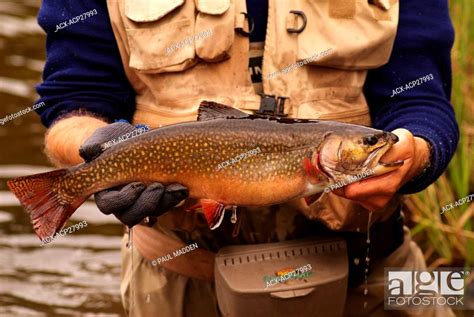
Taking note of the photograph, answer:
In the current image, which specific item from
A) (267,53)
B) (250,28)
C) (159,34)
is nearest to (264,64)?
(267,53)

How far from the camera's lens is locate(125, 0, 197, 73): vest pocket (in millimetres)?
3721

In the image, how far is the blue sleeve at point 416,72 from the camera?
3863 mm

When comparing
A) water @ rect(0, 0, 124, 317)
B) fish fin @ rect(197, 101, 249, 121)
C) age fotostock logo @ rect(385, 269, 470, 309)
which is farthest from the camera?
water @ rect(0, 0, 124, 317)

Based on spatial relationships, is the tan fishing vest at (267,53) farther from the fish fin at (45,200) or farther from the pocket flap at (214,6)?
the fish fin at (45,200)

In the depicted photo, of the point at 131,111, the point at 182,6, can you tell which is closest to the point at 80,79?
the point at 131,111

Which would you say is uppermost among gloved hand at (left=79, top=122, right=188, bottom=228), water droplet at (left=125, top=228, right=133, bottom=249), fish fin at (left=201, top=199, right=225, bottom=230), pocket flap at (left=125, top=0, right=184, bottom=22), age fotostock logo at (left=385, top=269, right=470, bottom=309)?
pocket flap at (left=125, top=0, right=184, bottom=22)

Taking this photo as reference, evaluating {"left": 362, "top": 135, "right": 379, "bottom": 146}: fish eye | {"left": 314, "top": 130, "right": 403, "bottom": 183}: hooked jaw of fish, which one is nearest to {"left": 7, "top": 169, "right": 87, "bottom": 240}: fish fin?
{"left": 314, "top": 130, "right": 403, "bottom": 183}: hooked jaw of fish

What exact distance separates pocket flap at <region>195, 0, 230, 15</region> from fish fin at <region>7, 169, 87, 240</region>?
80 centimetres

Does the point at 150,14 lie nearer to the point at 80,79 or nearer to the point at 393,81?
the point at 80,79

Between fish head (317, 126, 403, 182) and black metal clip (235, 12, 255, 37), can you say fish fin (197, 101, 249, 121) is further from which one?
black metal clip (235, 12, 255, 37)

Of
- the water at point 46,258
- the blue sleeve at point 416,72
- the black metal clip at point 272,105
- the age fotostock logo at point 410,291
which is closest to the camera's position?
the black metal clip at point 272,105

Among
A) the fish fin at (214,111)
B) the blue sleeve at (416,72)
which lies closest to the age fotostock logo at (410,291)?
the blue sleeve at (416,72)

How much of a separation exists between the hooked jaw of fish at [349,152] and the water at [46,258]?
98.3 inches

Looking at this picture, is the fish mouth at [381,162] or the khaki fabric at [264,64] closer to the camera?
the fish mouth at [381,162]
